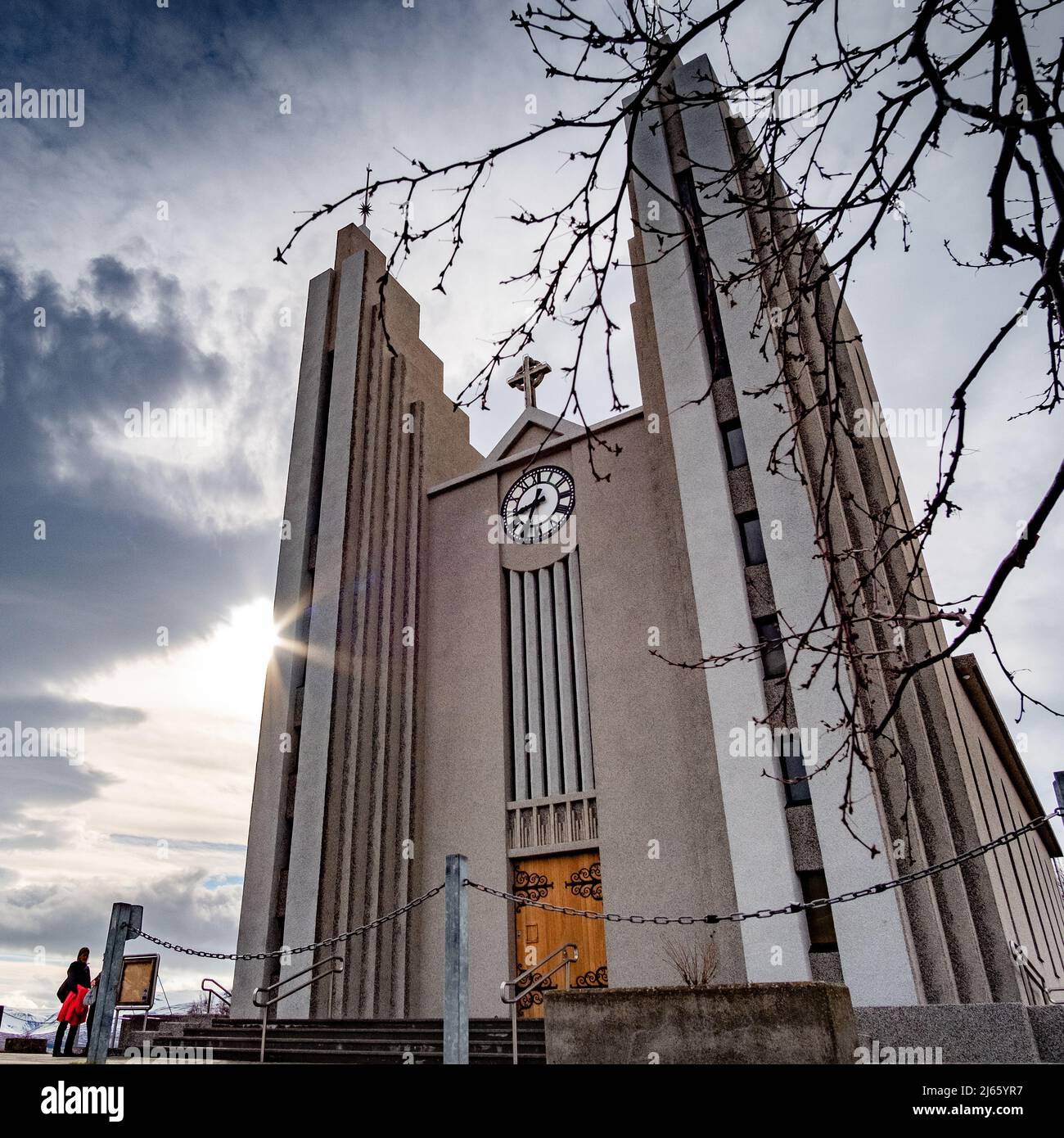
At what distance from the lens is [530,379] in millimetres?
17391

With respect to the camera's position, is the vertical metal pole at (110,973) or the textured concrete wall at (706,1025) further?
the vertical metal pole at (110,973)

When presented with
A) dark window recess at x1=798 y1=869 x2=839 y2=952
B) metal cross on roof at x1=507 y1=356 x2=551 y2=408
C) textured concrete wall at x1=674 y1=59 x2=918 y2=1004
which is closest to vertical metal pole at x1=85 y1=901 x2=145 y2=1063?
textured concrete wall at x1=674 y1=59 x2=918 y2=1004

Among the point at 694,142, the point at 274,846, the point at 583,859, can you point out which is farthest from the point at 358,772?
the point at 694,142

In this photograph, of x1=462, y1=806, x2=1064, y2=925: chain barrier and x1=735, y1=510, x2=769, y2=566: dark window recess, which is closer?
x1=462, y1=806, x2=1064, y2=925: chain barrier

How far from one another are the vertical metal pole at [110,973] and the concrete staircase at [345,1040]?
8.27 feet

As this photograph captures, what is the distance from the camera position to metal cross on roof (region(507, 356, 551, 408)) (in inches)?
682

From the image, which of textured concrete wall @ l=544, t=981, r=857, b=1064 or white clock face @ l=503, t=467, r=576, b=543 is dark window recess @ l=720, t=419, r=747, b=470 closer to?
white clock face @ l=503, t=467, r=576, b=543

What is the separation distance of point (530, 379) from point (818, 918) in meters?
11.9

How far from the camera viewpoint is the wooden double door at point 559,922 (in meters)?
11.8

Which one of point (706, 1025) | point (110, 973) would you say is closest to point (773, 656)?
point (706, 1025)

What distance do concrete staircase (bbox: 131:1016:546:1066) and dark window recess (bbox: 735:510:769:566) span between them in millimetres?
6380

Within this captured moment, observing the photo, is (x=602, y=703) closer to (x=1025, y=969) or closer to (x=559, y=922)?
(x=559, y=922)

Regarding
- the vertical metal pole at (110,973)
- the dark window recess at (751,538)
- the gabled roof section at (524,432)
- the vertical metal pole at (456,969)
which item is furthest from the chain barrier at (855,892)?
the gabled roof section at (524,432)

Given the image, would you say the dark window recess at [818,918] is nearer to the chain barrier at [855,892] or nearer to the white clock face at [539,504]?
the chain barrier at [855,892]
